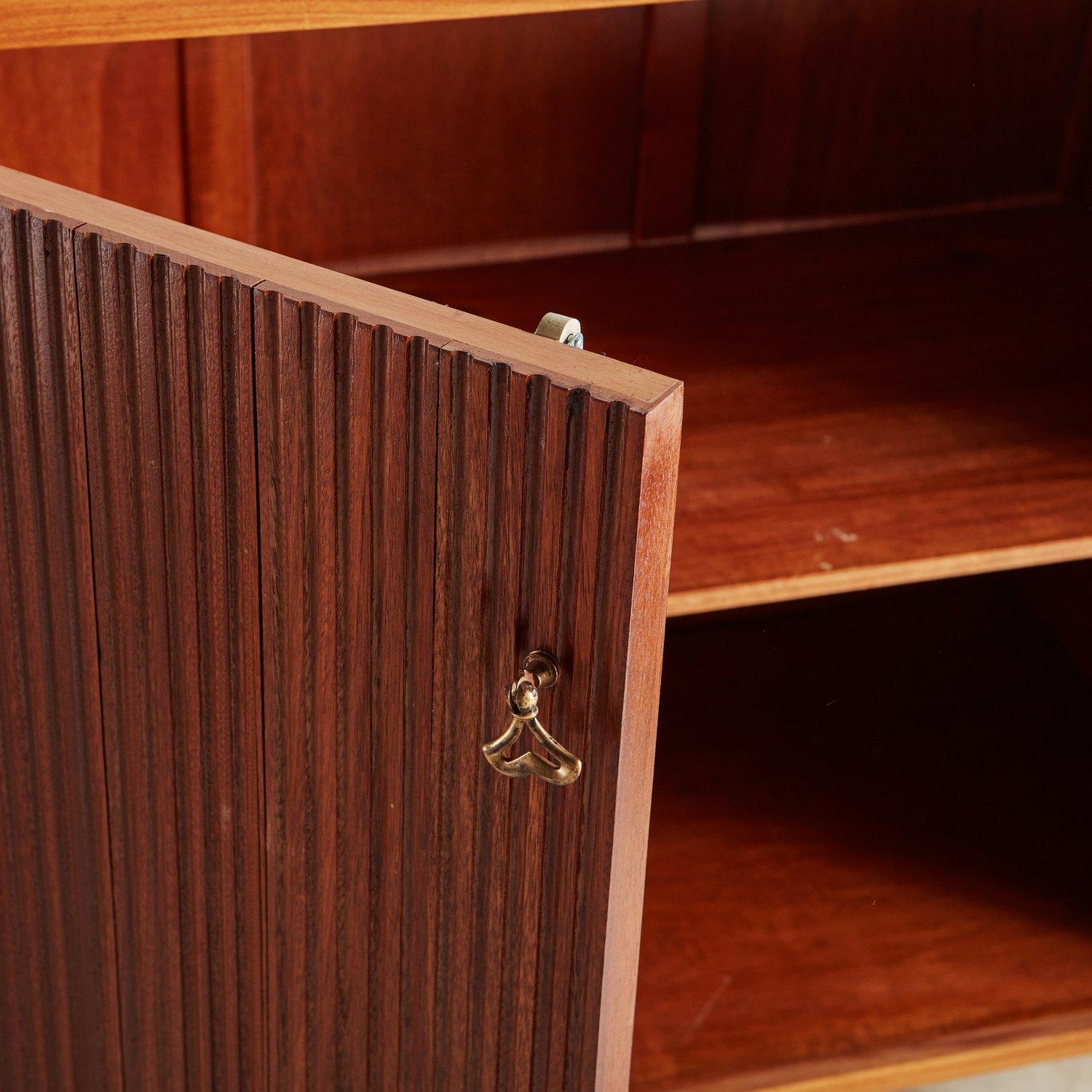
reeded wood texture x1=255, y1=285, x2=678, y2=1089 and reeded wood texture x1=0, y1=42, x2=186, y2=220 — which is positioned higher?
reeded wood texture x1=0, y1=42, x2=186, y2=220

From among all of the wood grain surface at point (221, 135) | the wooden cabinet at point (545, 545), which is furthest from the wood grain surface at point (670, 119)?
the wood grain surface at point (221, 135)

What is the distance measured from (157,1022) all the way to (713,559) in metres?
0.28

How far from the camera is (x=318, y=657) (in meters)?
0.52

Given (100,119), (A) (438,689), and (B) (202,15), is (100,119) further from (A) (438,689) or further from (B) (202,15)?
(A) (438,689)

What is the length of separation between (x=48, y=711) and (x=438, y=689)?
6.7 inches

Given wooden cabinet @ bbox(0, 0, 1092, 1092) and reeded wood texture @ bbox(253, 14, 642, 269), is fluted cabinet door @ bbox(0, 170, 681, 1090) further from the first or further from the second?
reeded wood texture @ bbox(253, 14, 642, 269)

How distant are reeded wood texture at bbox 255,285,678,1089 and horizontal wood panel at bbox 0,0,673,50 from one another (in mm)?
181

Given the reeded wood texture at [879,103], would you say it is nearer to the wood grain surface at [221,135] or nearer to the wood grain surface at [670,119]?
the wood grain surface at [670,119]

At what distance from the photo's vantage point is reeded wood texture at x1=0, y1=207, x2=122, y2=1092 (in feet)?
1.67

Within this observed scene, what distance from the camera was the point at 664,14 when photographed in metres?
0.85

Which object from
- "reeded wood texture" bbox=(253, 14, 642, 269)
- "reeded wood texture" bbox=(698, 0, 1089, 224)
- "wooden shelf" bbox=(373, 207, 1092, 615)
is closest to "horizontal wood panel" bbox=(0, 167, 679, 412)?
"wooden shelf" bbox=(373, 207, 1092, 615)

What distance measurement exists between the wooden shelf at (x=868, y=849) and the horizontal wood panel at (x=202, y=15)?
18.3 inches

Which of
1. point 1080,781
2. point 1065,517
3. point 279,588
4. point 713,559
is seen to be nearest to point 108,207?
point 279,588

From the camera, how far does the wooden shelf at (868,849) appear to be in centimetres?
79
